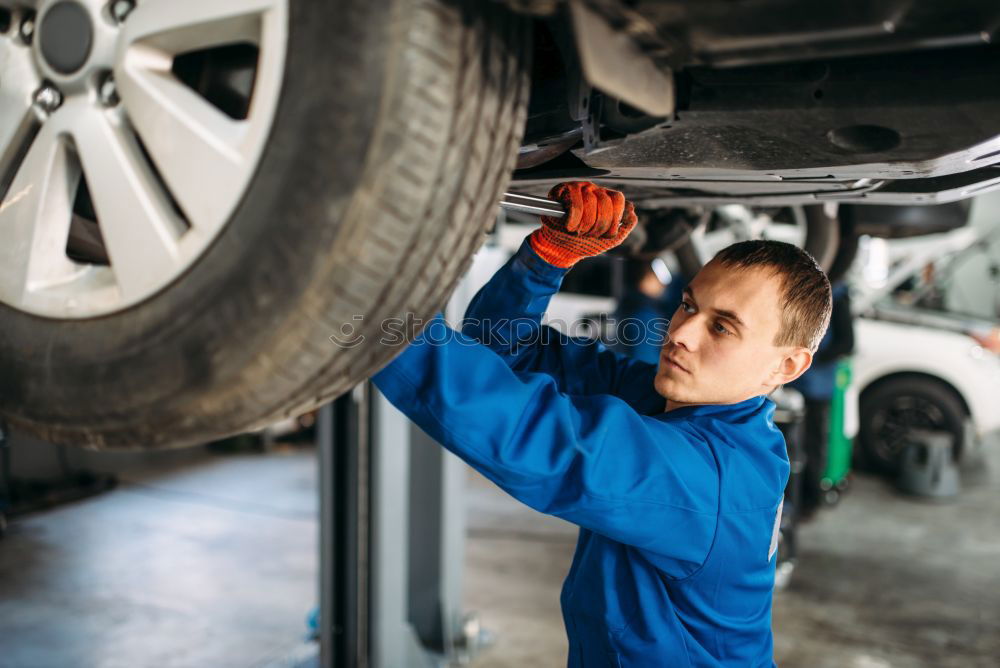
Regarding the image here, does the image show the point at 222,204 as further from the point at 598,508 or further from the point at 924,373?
the point at 924,373

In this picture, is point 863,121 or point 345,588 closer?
point 863,121

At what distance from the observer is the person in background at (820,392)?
3533 millimetres

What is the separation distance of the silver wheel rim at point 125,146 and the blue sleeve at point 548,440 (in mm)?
254

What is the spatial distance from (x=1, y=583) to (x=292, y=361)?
3.51 m

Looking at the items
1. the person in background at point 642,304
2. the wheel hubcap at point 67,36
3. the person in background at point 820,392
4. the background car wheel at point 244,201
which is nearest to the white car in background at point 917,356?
the person in background at point 820,392

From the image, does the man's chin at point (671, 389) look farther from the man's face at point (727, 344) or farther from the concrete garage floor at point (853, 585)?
the concrete garage floor at point (853, 585)

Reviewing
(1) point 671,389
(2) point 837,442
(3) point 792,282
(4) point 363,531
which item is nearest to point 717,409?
(1) point 671,389

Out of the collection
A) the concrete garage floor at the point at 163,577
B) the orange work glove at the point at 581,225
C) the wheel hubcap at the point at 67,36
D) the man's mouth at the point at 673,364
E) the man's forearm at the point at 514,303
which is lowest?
the concrete garage floor at the point at 163,577

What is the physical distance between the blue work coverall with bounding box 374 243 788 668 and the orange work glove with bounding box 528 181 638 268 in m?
0.03

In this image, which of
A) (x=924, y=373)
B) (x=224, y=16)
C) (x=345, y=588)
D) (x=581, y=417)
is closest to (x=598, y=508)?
(x=581, y=417)

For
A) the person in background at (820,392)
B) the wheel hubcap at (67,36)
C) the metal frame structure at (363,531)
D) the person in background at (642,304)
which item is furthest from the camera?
the person in background at (642,304)

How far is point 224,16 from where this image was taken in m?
0.66

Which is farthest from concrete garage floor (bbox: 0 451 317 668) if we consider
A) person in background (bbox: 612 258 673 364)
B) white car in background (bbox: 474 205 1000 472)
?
white car in background (bbox: 474 205 1000 472)

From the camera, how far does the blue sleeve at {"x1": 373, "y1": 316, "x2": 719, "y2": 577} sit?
812mm
